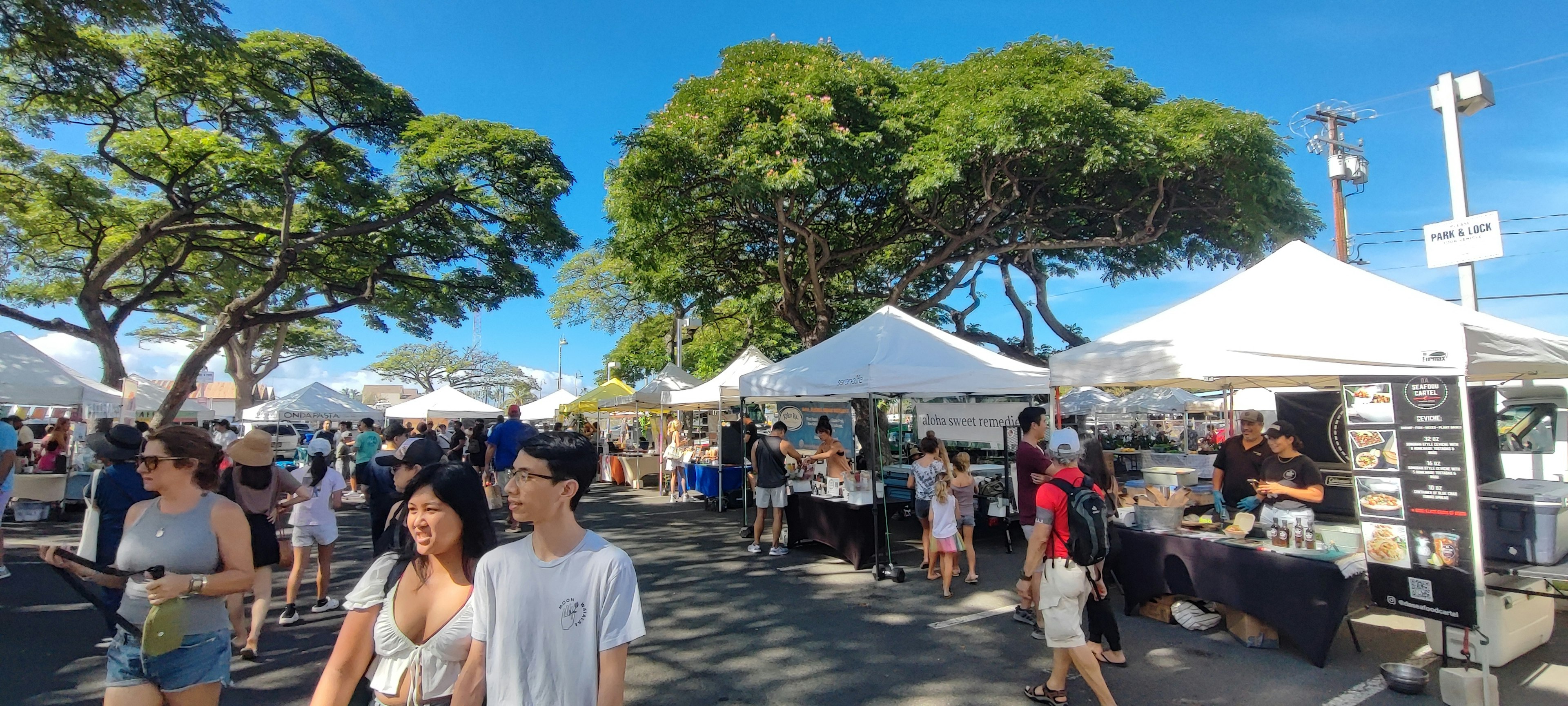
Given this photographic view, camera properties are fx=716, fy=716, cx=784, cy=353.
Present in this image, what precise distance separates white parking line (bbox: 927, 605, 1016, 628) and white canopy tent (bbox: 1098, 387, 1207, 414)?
58.5ft

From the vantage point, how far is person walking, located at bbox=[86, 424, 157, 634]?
3.94 meters

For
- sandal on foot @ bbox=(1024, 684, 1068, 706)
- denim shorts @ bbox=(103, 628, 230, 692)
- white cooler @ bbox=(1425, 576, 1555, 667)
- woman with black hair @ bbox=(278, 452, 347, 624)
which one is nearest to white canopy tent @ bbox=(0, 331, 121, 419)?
woman with black hair @ bbox=(278, 452, 347, 624)

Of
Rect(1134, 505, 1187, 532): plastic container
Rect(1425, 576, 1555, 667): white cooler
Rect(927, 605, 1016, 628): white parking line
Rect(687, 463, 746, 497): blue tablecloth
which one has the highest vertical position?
Rect(1134, 505, 1187, 532): plastic container

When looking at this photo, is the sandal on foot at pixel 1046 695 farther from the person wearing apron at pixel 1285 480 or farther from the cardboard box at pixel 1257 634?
the person wearing apron at pixel 1285 480

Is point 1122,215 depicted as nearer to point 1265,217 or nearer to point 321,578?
point 1265,217

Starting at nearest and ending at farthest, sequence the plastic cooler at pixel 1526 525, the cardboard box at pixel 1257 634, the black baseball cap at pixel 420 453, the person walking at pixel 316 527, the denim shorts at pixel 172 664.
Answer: the denim shorts at pixel 172 664 < the black baseball cap at pixel 420 453 < the plastic cooler at pixel 1526 525 < the cardboard box at pixel 1257 634 < the person walking at pixel 316 527

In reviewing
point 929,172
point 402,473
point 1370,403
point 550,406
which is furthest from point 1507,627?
point 550,406

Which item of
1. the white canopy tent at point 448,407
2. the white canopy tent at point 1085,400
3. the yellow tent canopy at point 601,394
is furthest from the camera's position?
the white canopy tent at point 1085,400

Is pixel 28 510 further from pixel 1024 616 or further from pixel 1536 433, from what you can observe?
pixel 1536 433

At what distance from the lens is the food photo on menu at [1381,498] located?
4.32m

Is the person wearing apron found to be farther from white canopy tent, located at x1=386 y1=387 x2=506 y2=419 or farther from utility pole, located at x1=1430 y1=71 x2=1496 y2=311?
white canopy tent, located at x1=386 y1=387 x2=506 y2=419

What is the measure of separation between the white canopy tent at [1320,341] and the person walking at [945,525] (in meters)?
1.51

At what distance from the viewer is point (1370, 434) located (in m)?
4.47

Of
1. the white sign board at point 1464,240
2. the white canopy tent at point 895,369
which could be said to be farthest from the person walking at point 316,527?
the white sign board at point 1464,240
